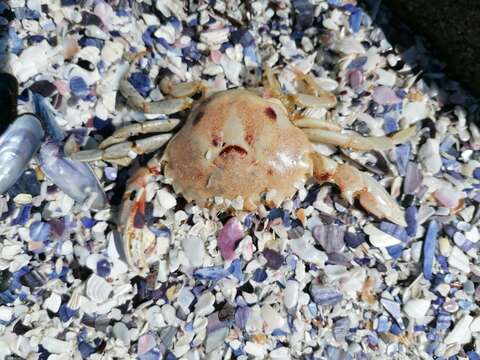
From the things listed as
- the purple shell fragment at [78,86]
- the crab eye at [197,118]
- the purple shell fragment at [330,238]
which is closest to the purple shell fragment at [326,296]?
the purple shell fragment at [330,238]

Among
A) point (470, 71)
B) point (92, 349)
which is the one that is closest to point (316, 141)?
point (470, 71)

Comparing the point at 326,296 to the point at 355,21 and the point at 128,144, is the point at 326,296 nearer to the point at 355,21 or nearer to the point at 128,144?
the point at 128,144

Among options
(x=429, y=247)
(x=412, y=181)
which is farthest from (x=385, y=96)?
(x=429, y=247)

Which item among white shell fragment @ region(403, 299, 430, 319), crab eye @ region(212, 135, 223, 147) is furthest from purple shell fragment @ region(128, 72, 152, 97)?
white shell fragment @ region(403, 299, 430, 319)

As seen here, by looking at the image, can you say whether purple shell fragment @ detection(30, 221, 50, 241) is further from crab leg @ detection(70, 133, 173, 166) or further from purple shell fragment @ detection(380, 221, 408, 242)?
purple shell fragment @ detection(380, 221, 408, 242)

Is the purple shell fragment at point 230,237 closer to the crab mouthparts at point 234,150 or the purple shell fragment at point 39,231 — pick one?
the crab mouthparts at point 234,150

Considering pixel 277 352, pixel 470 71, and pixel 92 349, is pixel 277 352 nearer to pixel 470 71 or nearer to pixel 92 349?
pixel 92 349
